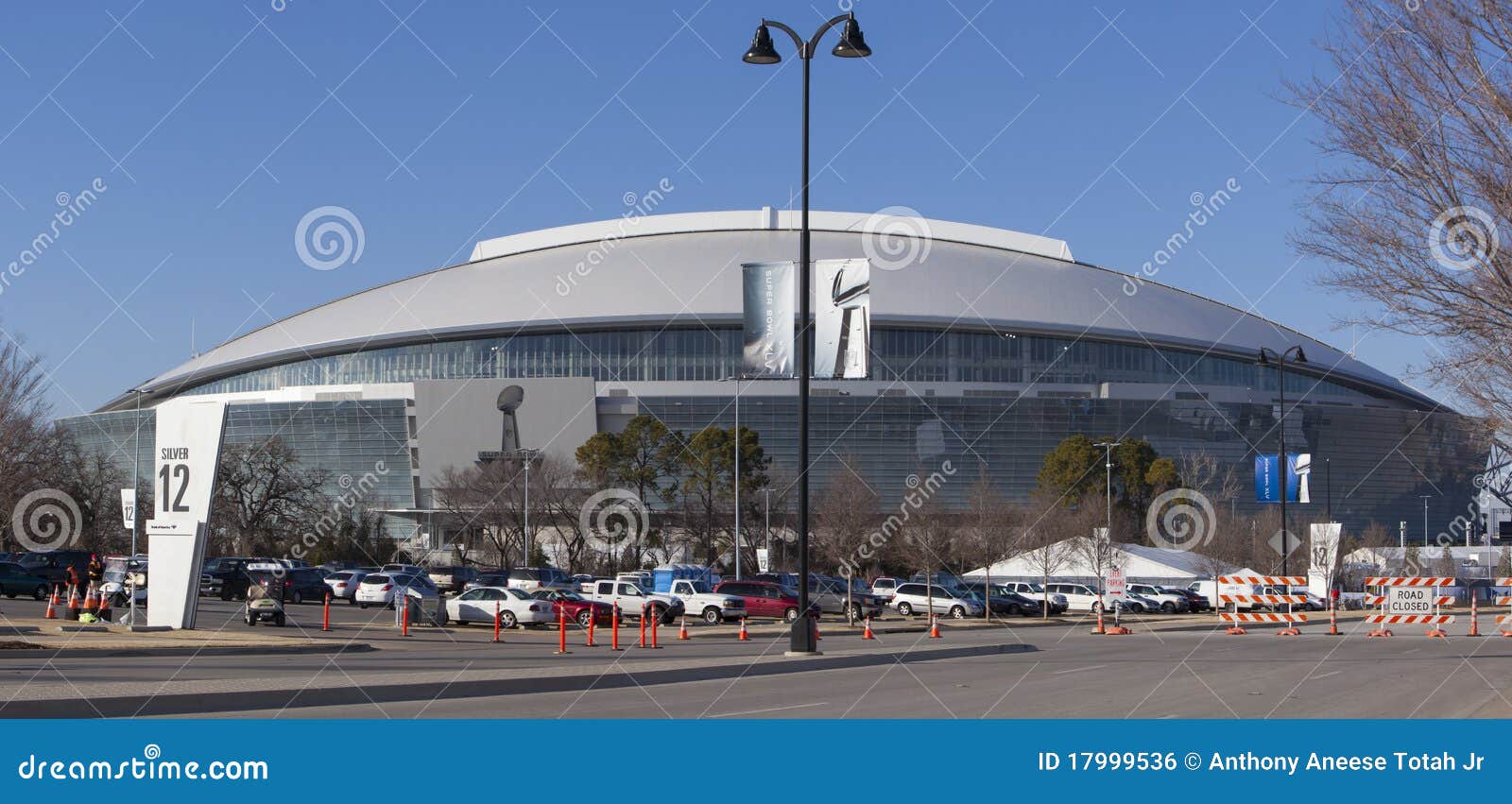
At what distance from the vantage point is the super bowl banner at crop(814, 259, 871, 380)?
106 feet

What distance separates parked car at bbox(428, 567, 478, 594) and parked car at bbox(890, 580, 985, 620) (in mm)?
19242

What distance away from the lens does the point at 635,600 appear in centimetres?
4609

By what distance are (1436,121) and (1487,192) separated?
0.98 m

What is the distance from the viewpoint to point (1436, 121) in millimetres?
16766

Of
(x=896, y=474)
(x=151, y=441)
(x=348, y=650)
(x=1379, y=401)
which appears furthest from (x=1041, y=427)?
(x=348, y=650)

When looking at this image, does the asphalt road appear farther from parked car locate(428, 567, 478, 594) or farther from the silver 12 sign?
parked car locate(428, 567, 478, 594)

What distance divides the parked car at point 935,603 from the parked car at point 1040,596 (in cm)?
277

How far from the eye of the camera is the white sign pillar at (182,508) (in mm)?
31078

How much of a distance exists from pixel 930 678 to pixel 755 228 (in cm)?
9777

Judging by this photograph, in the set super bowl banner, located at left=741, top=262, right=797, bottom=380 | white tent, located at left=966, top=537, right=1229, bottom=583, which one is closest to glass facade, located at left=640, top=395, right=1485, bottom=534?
white tent, located at left=966, top=537, right=1229, bottom=583

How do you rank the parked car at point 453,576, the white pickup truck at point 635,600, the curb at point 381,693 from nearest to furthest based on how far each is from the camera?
the curb at point 381,693, the white pickup truck at point 635,600, the parked car at point 453,576

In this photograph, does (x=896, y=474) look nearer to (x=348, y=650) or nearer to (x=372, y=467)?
(x=372, y=467)

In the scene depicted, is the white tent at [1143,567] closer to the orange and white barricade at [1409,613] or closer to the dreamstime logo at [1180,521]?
the dreamstime logo at [1180,521]

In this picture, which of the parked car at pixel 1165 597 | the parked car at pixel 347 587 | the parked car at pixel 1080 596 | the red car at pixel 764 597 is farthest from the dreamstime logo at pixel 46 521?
the parked car at pixel 1165 597
